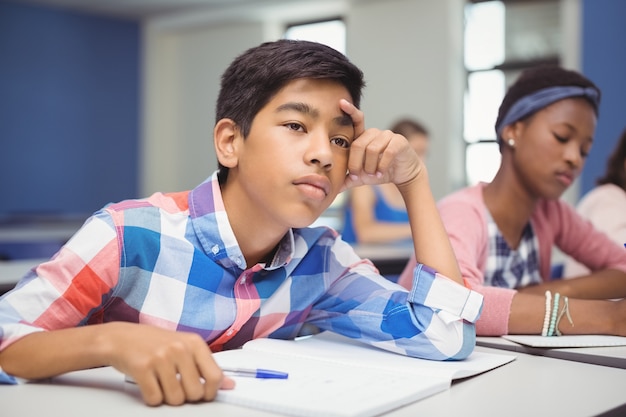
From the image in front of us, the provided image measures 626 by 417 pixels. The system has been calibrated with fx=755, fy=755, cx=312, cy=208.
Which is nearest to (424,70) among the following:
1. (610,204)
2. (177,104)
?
(177,104)

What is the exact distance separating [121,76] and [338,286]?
26.2 feet

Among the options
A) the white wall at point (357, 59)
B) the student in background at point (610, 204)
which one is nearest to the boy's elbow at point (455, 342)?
the student in background at point (610, 204)

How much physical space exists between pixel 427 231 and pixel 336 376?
0.43m

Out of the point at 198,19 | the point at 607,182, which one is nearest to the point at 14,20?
the point at 198,19

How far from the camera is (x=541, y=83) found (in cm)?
183

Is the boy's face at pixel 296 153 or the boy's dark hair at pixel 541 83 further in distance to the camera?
the boy's dark hair at pixel 541 83

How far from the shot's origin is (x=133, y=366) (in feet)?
2.87

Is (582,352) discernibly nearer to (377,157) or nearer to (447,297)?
(447,297)

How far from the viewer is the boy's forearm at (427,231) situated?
1.32 meters

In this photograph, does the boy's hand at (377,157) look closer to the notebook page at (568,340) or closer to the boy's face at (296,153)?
the boy's face at (296,153)

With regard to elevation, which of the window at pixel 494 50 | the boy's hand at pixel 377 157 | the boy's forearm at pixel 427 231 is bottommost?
the boy's forearm at pixel 427 231

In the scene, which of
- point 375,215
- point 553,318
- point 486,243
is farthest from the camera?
point 375,215

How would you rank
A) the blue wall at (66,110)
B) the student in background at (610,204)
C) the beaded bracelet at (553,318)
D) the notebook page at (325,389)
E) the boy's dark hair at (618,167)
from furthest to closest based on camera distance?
the blue wall at (66,110)
the boy's dark hair at (618,167)
the student in background at (610,204)
the beaded bracelet at (553,318)
the notebook page at (325,389)

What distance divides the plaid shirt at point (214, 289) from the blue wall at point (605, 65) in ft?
12.6
